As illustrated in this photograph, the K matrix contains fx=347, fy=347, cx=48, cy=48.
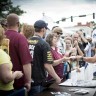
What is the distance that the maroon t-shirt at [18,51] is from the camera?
4641 millimetres

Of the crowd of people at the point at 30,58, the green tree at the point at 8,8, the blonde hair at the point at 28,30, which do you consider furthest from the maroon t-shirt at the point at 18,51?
the green tree at the point at 8,8

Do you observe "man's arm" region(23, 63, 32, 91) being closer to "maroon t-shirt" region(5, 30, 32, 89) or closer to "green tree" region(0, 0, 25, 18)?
"maroon t-shirt" region(5, 30, 32, 89)

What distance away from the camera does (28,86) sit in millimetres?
4742

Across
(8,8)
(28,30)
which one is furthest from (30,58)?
(8,8)

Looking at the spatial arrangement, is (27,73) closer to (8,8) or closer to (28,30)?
(28,30)

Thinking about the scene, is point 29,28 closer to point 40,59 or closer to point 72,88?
point 40,59

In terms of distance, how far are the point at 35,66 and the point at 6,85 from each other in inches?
42.0

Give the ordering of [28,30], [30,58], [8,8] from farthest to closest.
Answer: [8,8]
[28,30]
[30,58]

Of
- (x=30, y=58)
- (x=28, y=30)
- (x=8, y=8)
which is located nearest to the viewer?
(x=30, y=58)

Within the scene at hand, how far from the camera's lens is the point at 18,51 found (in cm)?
471

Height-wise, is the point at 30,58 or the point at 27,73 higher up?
the point at 30,58

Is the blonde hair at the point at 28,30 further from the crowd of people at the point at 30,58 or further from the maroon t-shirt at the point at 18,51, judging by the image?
the maroon t-shirt at the point at 18,51

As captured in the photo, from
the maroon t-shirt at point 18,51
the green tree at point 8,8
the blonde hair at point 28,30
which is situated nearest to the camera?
the maroon t-shirt at point 18,51

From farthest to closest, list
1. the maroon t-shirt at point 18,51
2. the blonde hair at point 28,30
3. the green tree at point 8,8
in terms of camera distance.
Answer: the green tree at point 8,8, the blonde hair at point 28,30, the maroon t-shirt at point 18,51
